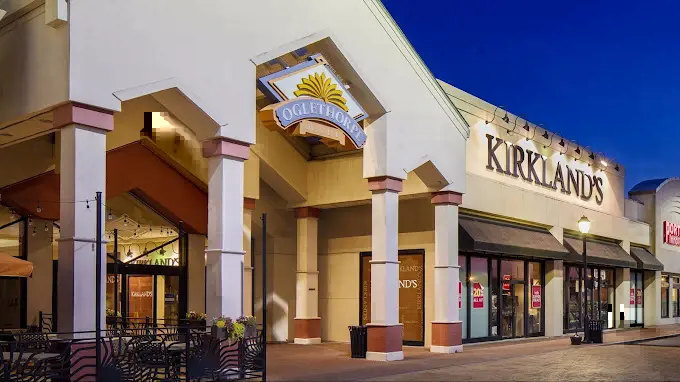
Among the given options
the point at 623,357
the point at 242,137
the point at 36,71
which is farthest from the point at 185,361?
the point at 623,357

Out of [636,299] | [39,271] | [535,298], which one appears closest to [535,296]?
[535,298]

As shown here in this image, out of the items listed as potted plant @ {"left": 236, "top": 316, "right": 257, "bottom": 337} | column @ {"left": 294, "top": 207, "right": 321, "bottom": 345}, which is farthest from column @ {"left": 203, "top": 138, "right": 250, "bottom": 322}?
column @ {"left": 294, "top": 207, "right": 321, "bottom": 345}

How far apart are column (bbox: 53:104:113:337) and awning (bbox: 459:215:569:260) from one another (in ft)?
44.6

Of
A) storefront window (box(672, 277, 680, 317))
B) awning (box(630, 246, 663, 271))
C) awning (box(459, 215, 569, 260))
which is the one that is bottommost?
storefront window (box(672, 277, 680, 317))

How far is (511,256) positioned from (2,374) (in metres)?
20.3

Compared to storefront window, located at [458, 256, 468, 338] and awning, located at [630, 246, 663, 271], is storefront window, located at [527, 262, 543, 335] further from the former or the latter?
awning, located at [630, 246, 663, 271]

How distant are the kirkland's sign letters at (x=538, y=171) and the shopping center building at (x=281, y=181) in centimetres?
11

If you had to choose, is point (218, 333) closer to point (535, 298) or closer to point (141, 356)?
point (141, 356)

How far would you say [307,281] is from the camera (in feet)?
82.4

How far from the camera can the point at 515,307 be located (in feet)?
94.7

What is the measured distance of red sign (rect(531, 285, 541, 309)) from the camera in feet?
98.7

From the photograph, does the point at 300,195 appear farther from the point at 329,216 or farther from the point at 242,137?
the point at 242,137

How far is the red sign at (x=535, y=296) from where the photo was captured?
98.7 feet

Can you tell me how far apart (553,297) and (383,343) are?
1318 centimetres
